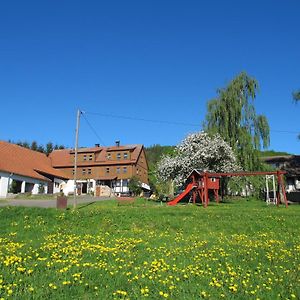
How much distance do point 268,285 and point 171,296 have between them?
2137 mm

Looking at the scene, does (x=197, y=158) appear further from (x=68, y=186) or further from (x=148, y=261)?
(x=148, y=261)

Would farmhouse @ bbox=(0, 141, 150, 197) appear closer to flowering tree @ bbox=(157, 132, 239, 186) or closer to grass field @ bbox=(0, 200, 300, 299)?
flowering tree @ bbox=(157, 132, 239, 186)

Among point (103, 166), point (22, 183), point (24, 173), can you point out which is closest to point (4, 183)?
point (22, 183)

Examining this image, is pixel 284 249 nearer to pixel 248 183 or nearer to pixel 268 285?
pixel 268 285

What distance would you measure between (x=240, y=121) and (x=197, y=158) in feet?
21.7

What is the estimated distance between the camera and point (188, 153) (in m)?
41.0

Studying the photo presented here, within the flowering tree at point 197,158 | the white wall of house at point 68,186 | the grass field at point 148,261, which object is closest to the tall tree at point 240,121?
the flowering tree at point 197,158

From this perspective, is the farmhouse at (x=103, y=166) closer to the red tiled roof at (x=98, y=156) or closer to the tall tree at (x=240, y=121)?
the red tiled roof at (x=98, y=156)

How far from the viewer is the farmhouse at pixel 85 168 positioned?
53853 mm

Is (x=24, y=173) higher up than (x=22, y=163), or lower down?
lower down

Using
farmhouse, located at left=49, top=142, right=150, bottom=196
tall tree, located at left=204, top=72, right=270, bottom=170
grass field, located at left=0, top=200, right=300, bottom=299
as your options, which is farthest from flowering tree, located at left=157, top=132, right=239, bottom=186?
grass field, located at left=0, top=200, right=300, bottom=299

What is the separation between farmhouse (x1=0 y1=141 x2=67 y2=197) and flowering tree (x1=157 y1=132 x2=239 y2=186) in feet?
65.2

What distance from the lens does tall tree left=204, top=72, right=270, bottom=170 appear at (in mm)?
38875

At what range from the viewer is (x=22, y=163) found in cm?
5278
